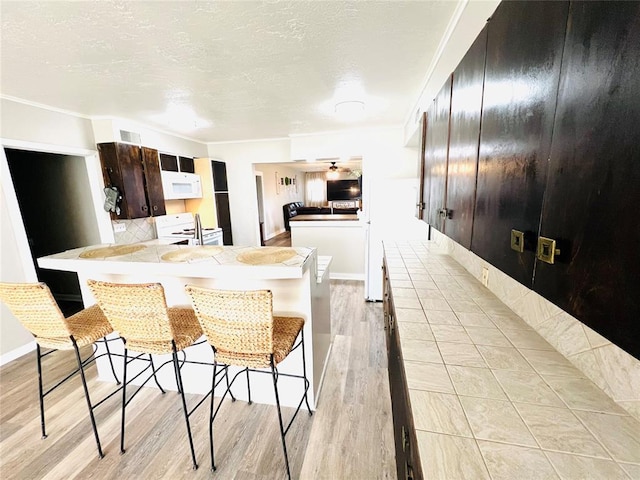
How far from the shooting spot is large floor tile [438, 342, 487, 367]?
0.95 metres

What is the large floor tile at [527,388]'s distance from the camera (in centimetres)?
77

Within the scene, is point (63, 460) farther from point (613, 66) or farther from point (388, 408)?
point (613, 66)

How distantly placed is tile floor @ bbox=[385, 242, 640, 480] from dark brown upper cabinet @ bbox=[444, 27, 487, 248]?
1.35 feet

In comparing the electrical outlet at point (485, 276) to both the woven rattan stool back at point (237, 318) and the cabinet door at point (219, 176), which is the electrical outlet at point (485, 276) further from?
the cabinet door at point (219, 176)

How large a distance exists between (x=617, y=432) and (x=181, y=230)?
202 inches

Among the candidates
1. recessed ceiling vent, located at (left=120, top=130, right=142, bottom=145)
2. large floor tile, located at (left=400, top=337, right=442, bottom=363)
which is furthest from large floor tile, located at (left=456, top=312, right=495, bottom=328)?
recessed ceiling vent, located at (left=120, top=130, right=142, bottom=145)

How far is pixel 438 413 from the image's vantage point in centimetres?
75

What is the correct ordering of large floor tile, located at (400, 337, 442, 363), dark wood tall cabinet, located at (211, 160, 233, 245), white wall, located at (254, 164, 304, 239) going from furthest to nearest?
white wall, located at (254, 164, 304, 239) < dark wood tall cabinet, located at (211, 160, 233, 245) < large floor tile, located at (400, 337, 442, 363)

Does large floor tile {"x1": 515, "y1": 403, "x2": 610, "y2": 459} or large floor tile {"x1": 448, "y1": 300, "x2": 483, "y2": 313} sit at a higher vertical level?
large floor tile {"x1": 448, "y1": 300, "x2": 483, "y2": 313}

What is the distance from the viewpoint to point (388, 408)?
2.00 m

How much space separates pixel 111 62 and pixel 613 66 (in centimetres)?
281

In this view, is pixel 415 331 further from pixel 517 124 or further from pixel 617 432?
pixel 517 124

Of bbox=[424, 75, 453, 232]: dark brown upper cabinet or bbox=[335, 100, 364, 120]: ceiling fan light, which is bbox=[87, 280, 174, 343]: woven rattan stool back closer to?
bbox=[424, 75, 453, 232]: dark brown upper cabinet

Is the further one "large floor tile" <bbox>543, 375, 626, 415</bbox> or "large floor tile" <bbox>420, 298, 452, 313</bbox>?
"large floor tile" <bbox>420, 298, 452, 313</bbox>
